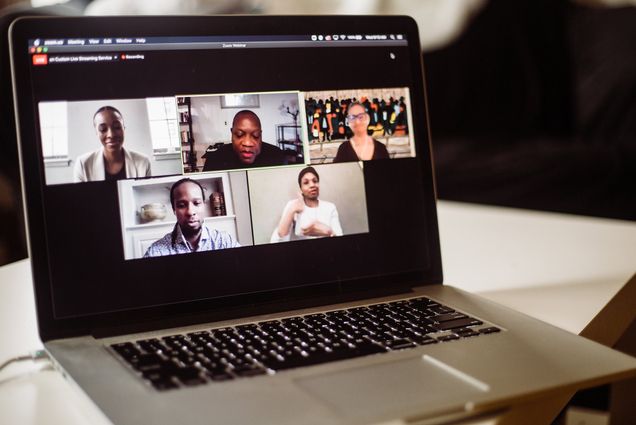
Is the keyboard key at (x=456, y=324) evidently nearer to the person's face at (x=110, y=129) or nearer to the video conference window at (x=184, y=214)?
the video conference window at (x=184, y=214)

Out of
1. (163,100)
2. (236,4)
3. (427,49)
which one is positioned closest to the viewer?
(163,100)

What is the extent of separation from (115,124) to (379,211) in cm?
31

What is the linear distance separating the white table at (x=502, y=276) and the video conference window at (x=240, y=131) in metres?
0.26

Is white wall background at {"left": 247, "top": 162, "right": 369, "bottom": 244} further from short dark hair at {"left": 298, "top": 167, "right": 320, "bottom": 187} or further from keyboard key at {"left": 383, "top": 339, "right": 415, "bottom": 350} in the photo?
keyboard key at {"left": 383, "top": 339, "right": 415, "bottom": 350}

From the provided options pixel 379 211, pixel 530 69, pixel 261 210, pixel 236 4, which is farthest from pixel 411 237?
pixel 530 69

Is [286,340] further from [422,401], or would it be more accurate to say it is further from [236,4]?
[236,4]

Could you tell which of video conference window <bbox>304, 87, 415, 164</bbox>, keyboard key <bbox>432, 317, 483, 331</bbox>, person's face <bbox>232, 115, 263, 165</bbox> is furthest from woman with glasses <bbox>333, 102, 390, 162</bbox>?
keyboard key <bbox>432, 317, 483, 331</bbox>

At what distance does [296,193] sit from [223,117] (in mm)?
114

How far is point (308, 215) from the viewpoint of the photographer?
838 millimetres

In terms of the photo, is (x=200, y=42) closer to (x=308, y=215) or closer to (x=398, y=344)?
(x=308, y=215)

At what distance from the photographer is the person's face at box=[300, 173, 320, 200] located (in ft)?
2.76

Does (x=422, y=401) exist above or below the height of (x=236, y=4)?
below

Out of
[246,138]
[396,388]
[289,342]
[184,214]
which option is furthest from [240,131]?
[396,388]

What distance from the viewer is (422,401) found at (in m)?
0.57
